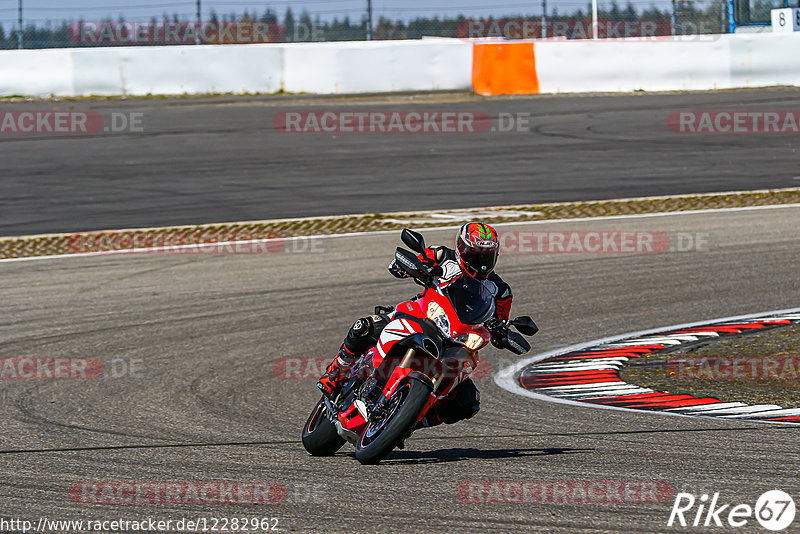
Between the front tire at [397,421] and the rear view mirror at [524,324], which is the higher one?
the rear view mirror at [524,324]

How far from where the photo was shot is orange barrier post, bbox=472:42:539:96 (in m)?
27.1

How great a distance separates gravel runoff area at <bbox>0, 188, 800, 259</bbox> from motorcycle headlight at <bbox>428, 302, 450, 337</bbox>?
28.2 feet

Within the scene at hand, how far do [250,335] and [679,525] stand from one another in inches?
248

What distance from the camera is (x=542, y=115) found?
24.4m

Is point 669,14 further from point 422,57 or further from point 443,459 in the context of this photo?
point 443,459

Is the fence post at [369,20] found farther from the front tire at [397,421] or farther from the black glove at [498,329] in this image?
the front tire at [397,421]
